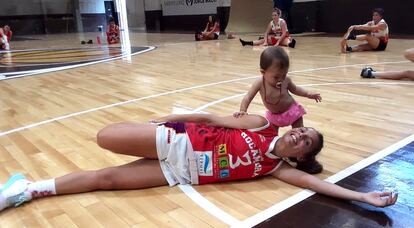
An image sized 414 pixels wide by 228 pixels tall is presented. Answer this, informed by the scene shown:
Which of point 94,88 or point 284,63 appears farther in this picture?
point 94,88

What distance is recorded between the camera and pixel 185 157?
5.58 feet

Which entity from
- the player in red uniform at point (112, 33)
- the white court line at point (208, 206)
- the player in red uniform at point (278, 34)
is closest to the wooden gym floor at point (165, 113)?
the white court line at point (208, 206)

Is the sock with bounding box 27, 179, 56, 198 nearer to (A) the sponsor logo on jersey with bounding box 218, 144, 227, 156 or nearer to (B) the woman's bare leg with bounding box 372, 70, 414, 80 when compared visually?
(A) the sponsor logo on jersey with bounding box 218, 144, 227, 156

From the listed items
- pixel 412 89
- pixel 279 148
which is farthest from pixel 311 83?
pixel 279 148

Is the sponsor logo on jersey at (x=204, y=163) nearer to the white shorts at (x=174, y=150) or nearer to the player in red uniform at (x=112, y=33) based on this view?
the white shorts at (x=174, y=150)

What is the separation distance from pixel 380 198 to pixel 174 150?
0.87 m

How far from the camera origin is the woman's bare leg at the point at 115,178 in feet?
5.68

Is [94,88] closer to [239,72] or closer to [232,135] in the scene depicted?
[239,72]

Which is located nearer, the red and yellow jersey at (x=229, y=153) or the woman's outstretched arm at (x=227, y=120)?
the red and yellow jersey at (x=229, y=153)

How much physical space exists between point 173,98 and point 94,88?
119cm

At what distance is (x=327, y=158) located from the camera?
2025 millimetres

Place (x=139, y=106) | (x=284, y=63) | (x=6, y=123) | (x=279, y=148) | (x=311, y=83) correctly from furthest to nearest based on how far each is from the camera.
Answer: (x=311, y=83)
(x=139, y=106)
(x=6, y=123)
(x=284, y=63)
(x=279, y=148)

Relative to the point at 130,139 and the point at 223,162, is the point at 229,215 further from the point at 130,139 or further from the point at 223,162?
the point at 130,139

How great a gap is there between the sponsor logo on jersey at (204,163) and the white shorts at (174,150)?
0.03 metres
